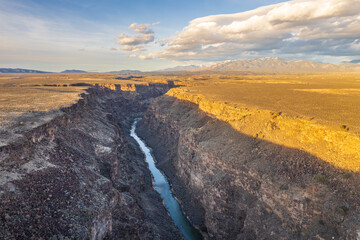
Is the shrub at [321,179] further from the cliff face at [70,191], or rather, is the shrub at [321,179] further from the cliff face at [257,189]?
the cliff face at [70,191]

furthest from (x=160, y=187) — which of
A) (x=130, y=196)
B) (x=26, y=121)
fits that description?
(x=26, y=121)

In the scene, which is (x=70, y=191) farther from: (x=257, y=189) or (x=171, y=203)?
Answer: (x=171, y=203)

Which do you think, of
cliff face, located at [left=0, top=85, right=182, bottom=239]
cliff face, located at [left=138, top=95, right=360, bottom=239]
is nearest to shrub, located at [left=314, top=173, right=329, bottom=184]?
cliff face, located at [left=138, top=95, right=360, bottom=239]

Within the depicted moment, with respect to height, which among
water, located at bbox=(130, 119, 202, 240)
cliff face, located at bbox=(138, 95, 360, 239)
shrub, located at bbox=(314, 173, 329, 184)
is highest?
shrub, located at bbox=(314, 173, 329, 184)

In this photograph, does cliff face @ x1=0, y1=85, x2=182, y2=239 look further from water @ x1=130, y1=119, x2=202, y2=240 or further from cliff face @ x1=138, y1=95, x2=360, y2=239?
cliff face @ x1=138, y1=95, x2=360, y2=239

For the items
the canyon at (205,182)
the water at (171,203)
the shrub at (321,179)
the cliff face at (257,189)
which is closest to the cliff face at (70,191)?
the canyon at (205,182)

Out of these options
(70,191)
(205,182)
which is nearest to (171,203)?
(205,182)
